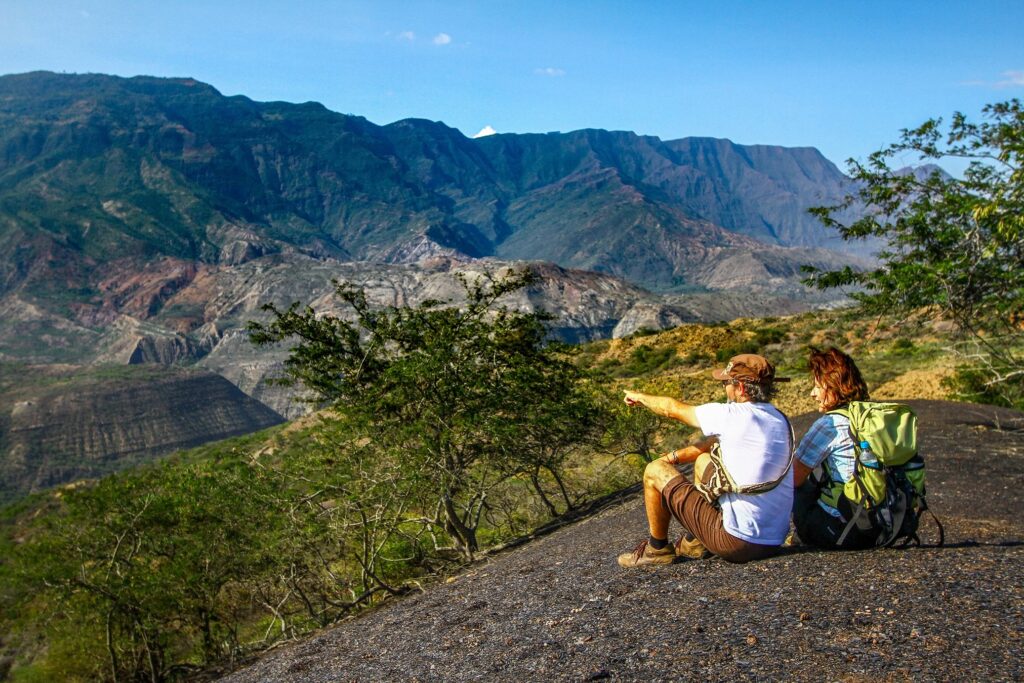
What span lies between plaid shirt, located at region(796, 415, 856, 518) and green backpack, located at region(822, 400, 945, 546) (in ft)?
0.13

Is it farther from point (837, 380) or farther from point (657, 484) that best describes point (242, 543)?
point (837, 380)

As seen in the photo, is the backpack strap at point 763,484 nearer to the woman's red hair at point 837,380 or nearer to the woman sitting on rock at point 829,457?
the woman sitting on rock at point 829,457

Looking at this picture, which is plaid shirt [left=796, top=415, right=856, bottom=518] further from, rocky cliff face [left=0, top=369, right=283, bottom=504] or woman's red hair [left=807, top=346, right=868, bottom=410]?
rocky cliff face [left=0, top=369, right=283, bottom=504]

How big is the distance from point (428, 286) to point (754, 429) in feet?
509

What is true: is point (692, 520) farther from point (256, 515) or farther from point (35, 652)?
point (35, 652)

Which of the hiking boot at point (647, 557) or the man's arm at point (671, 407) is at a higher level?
the man's arm at point (671, 407)

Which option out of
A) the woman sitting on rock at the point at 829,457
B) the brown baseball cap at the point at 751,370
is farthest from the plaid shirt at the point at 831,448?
the brown baseball cap at the point at 751,370

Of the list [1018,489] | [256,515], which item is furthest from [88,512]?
[1018,489]

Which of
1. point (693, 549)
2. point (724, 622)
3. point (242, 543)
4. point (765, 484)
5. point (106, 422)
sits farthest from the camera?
point (106, 422)

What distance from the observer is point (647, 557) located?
6.16 metres

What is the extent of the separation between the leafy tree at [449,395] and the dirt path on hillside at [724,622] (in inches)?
174

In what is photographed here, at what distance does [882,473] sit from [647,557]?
1.98 meters

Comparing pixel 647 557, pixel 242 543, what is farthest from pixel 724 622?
pixel 242 543

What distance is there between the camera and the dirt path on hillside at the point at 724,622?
405 cm
